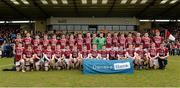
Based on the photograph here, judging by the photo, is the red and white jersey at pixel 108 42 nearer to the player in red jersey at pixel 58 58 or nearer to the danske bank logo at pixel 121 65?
the player in red jersey at pixel 58 58

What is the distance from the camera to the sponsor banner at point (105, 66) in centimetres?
1648

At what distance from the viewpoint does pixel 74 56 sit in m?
18.8

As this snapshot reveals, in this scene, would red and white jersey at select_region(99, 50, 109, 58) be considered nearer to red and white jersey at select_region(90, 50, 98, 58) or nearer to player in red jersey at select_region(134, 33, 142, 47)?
red and white jersey at select_region(90, 50, 98, 58)

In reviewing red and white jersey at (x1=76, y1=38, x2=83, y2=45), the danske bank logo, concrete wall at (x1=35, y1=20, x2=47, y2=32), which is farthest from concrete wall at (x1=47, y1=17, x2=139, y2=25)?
the danske bank logo

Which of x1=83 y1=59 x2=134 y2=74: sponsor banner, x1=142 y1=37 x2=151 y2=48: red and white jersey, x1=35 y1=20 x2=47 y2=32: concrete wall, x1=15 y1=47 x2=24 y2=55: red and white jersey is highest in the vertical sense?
x1=35 y1=20 x2=47 y2=32: concrete wall

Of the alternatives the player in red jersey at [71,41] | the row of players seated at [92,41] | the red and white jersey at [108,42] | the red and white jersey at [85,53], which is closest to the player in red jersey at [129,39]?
the row of players seated at [92,41]

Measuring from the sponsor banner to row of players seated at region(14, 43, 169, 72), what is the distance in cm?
168

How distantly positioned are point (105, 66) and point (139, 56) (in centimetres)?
286

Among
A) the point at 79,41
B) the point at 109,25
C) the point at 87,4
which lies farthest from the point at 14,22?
the point at 79,41

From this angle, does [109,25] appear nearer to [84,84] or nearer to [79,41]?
[79,41]

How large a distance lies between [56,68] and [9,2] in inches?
954

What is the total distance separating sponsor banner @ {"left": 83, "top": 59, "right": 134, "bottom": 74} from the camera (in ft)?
54.1

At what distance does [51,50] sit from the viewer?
18750mm

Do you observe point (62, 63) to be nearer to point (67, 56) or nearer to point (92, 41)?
point (67, 56)
